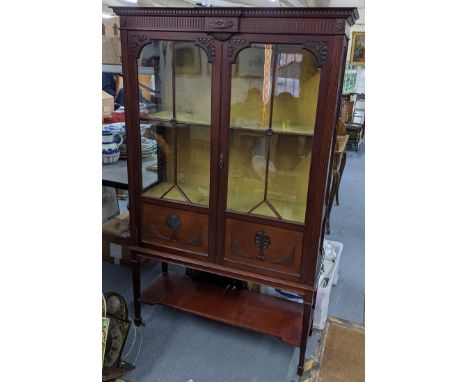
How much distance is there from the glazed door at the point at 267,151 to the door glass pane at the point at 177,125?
13 centimetres

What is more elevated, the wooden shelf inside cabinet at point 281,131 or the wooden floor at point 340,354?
the wooden shelf inside cabinet at point 281,131

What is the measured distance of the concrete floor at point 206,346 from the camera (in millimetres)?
1724

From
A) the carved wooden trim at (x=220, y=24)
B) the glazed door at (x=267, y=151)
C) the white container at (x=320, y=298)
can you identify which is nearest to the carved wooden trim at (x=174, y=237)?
the glazed door at (x=267, y=151)

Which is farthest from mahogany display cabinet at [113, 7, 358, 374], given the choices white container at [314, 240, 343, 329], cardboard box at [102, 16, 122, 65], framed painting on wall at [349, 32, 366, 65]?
framed painting on wall at [349, 32, 366, 65]

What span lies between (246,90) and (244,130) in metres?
0.16

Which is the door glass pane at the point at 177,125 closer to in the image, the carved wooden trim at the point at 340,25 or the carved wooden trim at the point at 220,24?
the carved wooden trim at the point at 220,24

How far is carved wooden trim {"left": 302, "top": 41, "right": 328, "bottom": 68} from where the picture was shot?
1.28 m

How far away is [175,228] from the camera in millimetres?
1763

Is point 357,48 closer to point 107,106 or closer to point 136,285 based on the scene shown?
point 107,106
